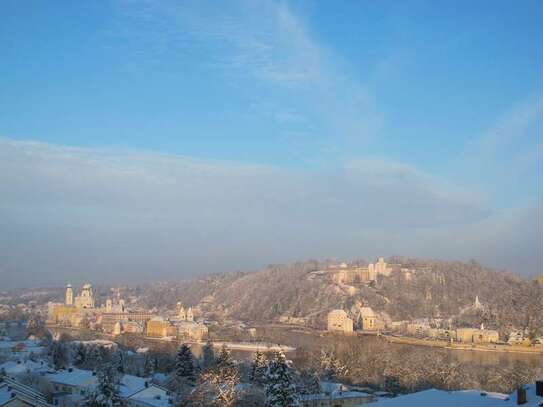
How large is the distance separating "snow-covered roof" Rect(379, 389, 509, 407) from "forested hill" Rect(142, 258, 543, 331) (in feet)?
205

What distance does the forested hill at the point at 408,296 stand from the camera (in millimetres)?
83875

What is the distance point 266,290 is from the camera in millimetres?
113688

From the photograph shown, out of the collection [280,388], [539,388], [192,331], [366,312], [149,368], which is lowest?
[192,331]

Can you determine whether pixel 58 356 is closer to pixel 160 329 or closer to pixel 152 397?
pixel 152 397

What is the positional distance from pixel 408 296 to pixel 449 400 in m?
82.7

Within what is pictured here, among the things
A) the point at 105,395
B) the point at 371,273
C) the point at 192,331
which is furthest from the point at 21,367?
the point at 371,273

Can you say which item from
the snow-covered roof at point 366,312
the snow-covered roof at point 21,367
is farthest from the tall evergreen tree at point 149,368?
the snow-covered roof at point 366,312

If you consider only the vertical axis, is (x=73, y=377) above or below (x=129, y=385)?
below

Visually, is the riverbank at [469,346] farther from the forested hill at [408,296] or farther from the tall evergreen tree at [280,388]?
the tall evergreen tree at [280,388]

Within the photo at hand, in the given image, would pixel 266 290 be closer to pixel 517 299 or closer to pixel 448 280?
pixel 448 280

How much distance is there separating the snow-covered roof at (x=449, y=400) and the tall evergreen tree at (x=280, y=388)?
7.98 ft

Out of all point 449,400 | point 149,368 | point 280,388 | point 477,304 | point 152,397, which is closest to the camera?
point 449,400

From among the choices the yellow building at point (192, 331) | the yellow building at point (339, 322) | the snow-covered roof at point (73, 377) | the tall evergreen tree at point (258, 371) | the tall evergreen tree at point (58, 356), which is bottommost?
the yellow building at point (192, 331)

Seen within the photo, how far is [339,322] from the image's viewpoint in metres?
83.3
